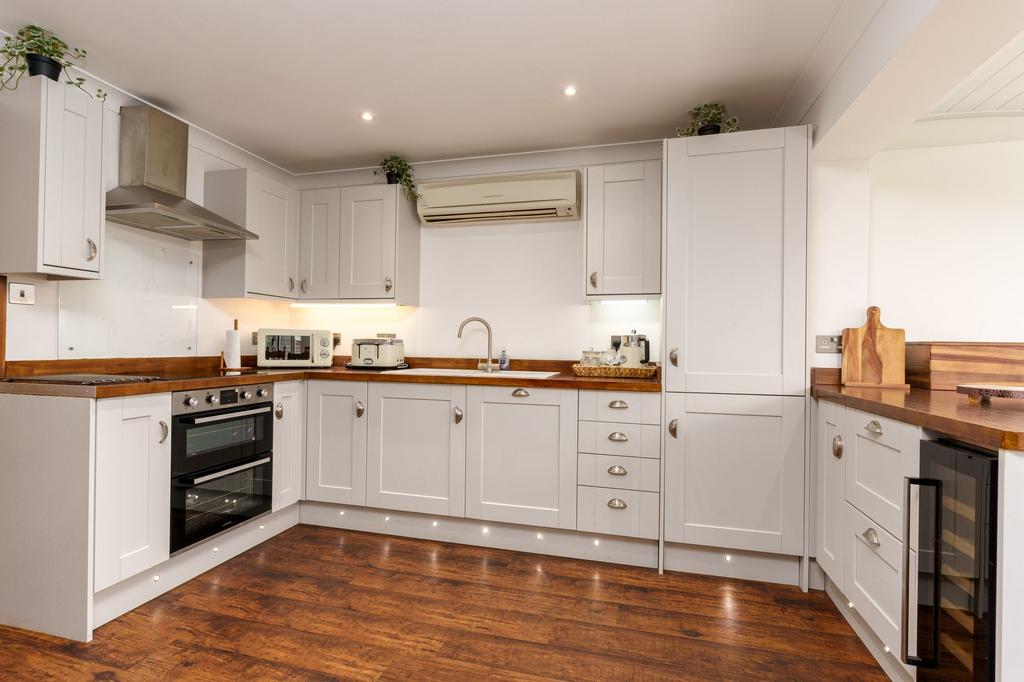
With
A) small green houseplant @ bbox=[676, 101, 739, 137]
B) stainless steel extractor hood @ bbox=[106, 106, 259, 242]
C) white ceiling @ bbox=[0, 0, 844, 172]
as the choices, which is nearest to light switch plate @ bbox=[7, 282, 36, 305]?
stainless steel extractor hood @ bbox=[106, 106, 259, 242]

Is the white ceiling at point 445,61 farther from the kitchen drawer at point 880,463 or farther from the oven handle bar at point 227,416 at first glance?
the oven handle bar at point 227,416

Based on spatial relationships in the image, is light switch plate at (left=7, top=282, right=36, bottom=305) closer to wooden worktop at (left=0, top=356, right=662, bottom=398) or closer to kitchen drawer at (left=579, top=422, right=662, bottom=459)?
wooden worktop at (left=0, top=356, right=662, bottom=398)

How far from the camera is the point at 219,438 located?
257 centimetres

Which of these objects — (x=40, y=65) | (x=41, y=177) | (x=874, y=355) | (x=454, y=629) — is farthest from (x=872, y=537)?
(x=40, y=65)

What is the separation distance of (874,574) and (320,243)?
354cm

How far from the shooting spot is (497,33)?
7.15 ft

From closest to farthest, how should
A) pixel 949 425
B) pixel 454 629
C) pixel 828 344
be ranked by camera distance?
pixel 949 425, pixel 454 629, pixel 828 344

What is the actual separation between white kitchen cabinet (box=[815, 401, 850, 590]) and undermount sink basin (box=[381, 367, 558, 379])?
53.5 inches

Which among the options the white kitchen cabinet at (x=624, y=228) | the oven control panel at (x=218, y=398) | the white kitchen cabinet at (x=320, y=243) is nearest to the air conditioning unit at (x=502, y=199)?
the white kitchen cabinet at (x=624, y=228)

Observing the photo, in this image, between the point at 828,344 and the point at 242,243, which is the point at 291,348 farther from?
the point at 828,344

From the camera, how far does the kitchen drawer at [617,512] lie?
8.67 feet

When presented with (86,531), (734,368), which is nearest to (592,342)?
(734,368)

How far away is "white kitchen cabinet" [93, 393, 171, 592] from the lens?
78.5 inches

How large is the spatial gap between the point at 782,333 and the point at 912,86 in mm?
1085
